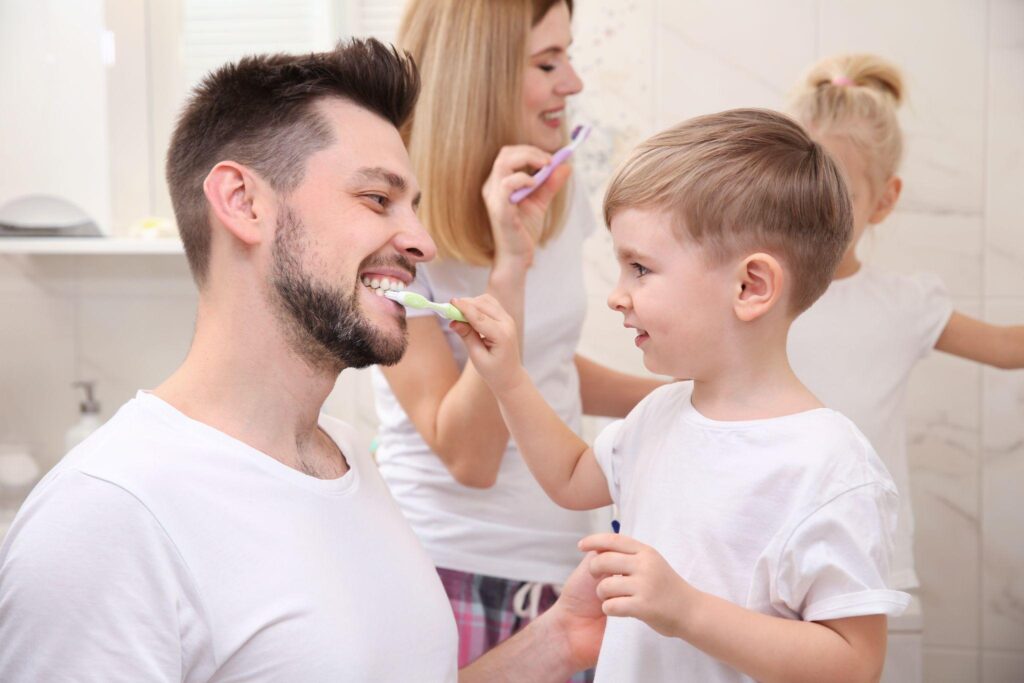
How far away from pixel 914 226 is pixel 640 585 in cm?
145

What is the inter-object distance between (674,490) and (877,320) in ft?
2.79

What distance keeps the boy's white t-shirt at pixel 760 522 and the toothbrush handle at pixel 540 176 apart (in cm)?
40

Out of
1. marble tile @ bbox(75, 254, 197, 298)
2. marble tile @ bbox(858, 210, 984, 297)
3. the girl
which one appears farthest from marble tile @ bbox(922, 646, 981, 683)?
marble tile @ bbox(75, 254, 197, 298)

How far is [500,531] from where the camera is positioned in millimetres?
1373

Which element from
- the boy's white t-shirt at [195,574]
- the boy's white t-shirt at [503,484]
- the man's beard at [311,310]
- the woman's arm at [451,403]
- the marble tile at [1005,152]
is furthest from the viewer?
the marble tile at [1005,152]

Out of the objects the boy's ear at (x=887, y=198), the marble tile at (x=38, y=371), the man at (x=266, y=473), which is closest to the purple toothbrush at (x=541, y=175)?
the man at (x=266, y=473)

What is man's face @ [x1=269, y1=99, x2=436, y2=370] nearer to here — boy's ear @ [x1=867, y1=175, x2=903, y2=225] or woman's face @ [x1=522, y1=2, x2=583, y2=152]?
woman's face @ [x1=522, y1=2, x2=583, y2=152]

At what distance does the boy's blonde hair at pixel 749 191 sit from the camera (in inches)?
37.1

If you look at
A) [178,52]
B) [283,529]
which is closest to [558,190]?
[283,529]

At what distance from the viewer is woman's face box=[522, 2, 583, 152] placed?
4.52 ft

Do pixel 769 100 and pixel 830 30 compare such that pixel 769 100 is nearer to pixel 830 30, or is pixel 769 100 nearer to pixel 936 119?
pixel 830 30

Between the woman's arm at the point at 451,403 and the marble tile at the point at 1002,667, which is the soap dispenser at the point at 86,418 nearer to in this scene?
the woman's arm at the point at 451,403

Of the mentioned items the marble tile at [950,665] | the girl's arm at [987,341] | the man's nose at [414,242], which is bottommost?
the marble tile at [950,665]

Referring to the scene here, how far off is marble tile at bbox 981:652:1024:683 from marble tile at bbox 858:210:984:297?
0.73 meters
